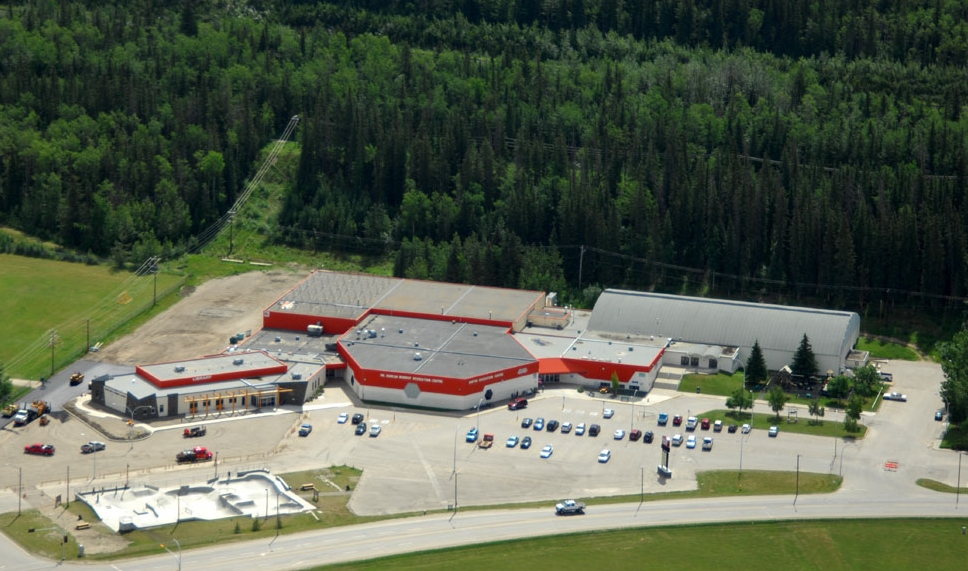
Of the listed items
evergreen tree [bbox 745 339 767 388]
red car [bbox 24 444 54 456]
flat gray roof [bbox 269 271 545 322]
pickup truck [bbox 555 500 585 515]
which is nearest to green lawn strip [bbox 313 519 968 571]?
pickup truck [bbox 555 500 585 515]

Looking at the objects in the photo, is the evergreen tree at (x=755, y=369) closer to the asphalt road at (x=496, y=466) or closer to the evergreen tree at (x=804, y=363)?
the evergreen tree at (x=804, y=363)

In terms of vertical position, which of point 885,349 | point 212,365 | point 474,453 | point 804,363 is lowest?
point 474,453

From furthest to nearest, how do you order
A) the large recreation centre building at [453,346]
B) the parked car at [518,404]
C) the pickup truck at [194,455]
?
the large recreation centre building at [453,346] → the parked car at [518,404] → the pickup truck at [194,455]

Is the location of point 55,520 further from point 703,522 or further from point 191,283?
point 191,283

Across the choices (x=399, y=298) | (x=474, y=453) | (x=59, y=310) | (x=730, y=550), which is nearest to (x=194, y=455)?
(x=474, y=453)

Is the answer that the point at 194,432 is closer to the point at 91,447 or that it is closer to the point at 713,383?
the point at 91,447

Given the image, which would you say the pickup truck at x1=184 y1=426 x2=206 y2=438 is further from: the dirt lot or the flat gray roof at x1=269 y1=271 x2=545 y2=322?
the flat gray roof at x1=269 y1=271 x2=545 y2=322

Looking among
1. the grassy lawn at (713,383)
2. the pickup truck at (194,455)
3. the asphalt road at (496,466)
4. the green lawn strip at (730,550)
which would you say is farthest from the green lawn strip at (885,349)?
the pickup truck at (194,455)
